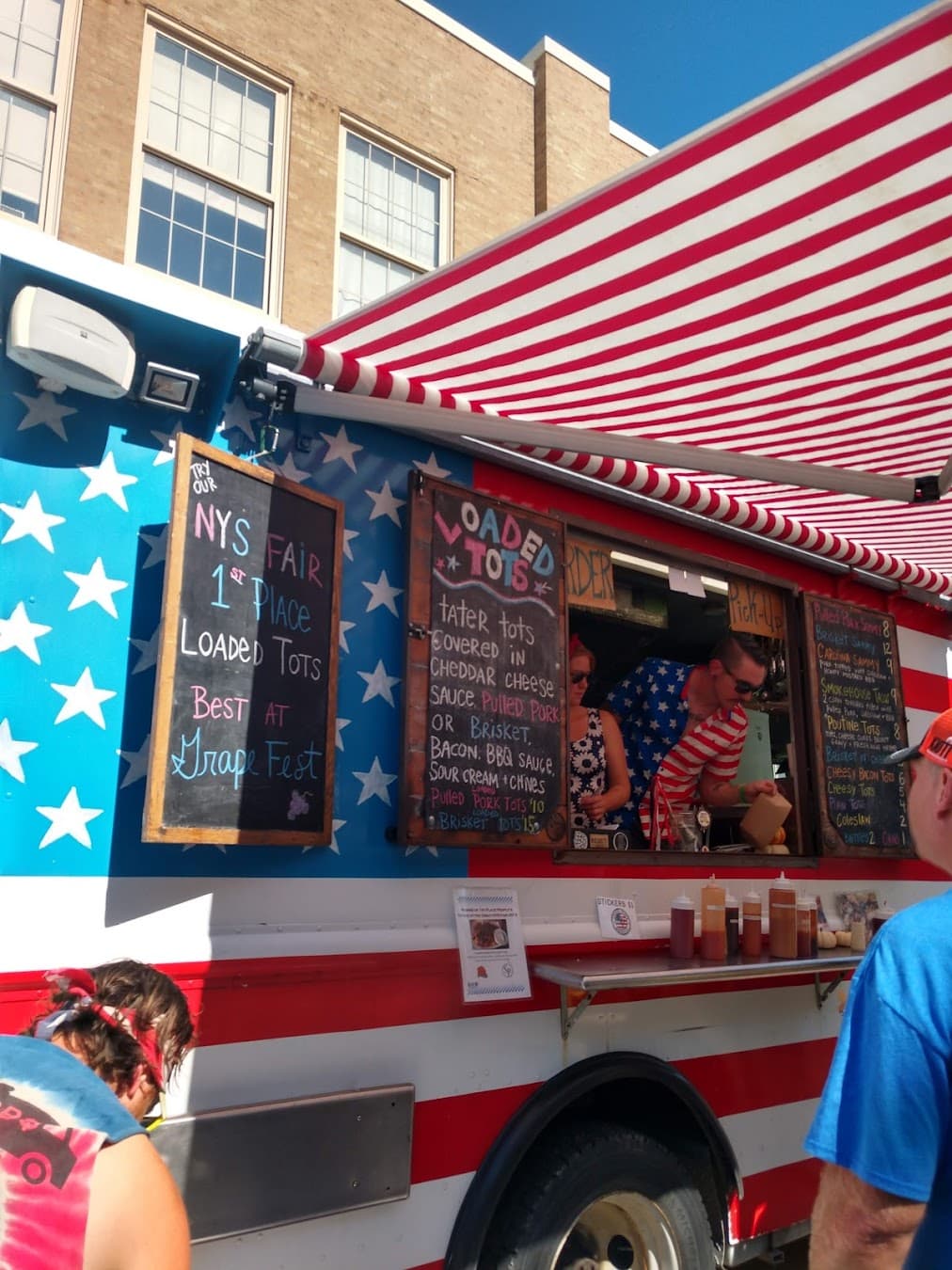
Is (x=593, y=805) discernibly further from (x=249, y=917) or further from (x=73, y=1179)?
(x=73, y=1179)

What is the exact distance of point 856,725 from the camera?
4445 mm

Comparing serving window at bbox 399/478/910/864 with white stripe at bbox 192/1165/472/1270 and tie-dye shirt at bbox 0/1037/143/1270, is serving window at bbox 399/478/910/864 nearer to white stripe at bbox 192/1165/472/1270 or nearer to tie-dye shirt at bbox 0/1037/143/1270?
white stripe at bbox 192/1165/472/1270

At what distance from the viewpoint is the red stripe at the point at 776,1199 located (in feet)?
11.0

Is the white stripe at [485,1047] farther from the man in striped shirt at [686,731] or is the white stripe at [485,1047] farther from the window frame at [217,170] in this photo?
the window frame at [217,170]

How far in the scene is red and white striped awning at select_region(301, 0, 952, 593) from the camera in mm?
2084

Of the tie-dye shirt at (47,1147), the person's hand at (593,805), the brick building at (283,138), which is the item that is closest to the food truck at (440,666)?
the person's hand at (593,805)

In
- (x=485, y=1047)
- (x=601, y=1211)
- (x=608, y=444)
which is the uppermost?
(x=608, y=444)

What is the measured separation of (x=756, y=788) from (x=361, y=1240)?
2644 mm

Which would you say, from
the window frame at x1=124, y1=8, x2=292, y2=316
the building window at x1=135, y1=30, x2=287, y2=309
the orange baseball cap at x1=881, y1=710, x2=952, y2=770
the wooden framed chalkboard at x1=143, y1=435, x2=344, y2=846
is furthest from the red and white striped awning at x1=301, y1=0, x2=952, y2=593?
the building window at x1=135, y1=30, x2=287, y2=309

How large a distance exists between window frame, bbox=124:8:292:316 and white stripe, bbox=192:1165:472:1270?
753cm

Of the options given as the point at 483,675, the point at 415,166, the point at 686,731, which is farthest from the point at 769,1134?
the point at 415,166

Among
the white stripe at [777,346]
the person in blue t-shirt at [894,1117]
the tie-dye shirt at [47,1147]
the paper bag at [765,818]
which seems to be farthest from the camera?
the paper bag at [765,818]

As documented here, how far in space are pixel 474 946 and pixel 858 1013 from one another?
1663 millimetres

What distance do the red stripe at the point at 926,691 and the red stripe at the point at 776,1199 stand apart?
87.8 inches
